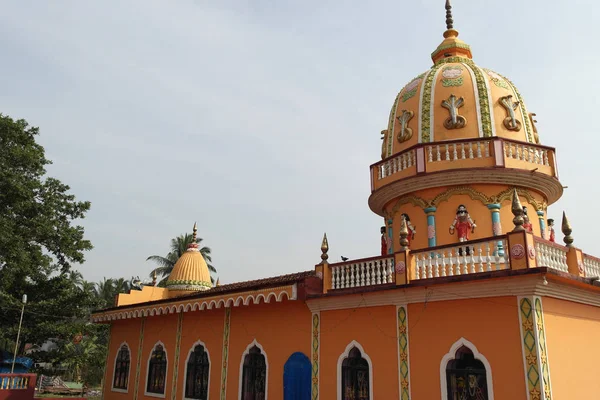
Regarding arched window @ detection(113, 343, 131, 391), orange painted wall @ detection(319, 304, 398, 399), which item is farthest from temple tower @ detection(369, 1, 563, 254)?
arched window @ detection(113, 343, 131, 391)

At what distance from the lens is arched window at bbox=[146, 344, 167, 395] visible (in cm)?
1691

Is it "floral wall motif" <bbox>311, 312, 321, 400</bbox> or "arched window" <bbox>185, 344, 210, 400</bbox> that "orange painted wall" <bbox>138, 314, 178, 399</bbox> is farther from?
"floral wall motif" <bbox>311, 312, 321, 400</bbox>

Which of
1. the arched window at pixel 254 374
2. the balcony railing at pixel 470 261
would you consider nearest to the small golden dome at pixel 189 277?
the arched window at pixel 254 374

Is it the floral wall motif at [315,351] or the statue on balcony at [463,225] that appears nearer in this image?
the floral wall motif at [315,351]

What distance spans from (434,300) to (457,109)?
6137 mm

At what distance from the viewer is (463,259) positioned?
31.0ft

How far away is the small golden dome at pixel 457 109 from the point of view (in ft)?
44.2

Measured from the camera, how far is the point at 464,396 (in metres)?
9.17

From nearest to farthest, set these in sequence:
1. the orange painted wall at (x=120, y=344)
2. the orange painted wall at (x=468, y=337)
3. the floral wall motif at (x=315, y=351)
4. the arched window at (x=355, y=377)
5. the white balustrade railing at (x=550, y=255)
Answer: the orange painted wall at (x=468, y=337) → the white balustrade railing at (x=550, y=255) → the arched window at (x=355, y=377) → the floral wall motif at (x=315, y=351) → the orange painted wall at (x=120, y=344)

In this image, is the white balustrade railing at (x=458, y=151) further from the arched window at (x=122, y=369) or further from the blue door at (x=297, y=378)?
the arched window at (x=122, y=369)

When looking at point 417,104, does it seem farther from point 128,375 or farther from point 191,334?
point 128,375

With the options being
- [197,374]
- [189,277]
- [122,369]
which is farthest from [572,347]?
[122,369]

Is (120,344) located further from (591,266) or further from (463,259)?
(591,266)

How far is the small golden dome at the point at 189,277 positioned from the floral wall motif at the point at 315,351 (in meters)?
10.8
